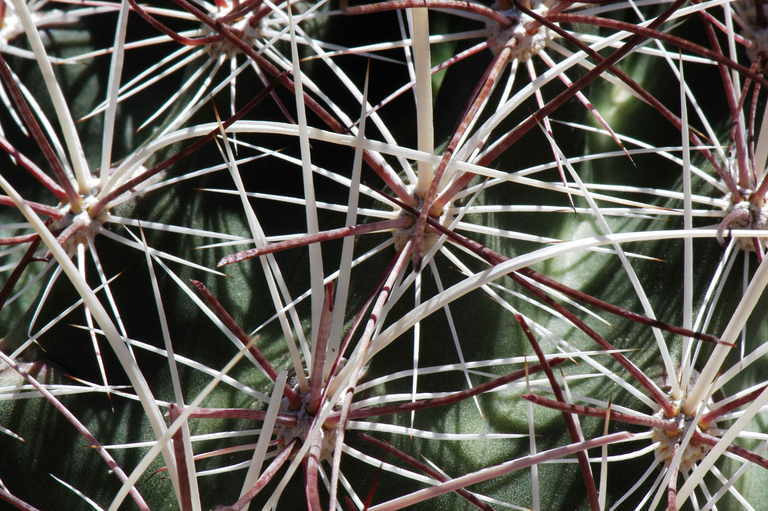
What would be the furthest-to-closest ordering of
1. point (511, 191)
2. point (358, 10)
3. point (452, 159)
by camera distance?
point (511, 191)
point (452, 159)
point (358, 10)

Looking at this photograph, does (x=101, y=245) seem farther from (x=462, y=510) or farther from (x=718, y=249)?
(x=718, y=249)

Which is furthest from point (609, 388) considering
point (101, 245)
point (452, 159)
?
point (101, 245)

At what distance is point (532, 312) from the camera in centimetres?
100

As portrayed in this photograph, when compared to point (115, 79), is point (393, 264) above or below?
below

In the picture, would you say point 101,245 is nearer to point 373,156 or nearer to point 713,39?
point 373,156

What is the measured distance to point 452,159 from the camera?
83 cm

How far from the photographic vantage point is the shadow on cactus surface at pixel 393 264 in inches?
32.9

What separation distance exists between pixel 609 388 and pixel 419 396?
28cm

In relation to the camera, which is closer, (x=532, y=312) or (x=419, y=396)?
(x=419, y=396)

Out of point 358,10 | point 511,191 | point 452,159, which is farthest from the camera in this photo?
point 511,191

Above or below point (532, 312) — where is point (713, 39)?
above

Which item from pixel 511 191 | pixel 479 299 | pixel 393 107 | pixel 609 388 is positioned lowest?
pixel 609 388

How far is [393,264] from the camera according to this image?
89cm

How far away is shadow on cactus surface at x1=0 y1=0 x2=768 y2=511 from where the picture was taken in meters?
0.83
